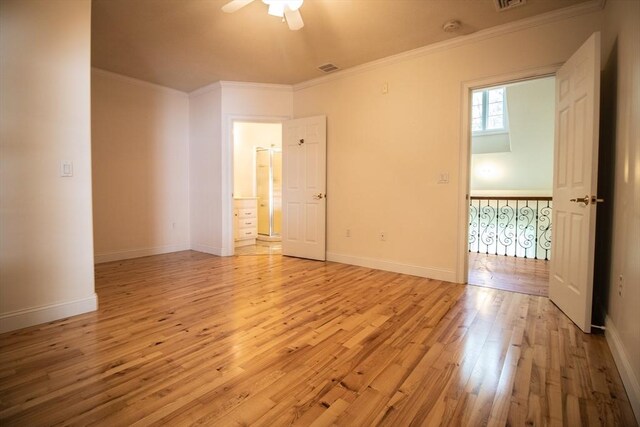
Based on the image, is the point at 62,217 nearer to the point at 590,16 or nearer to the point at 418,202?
the point at 418,202

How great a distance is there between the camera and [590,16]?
9.29 ft

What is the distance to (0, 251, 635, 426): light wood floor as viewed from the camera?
1453 millimetres

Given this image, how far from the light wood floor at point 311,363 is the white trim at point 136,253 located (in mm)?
1826

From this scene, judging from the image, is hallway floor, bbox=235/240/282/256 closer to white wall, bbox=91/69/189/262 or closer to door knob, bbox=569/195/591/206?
white wall, bbox=91/69/189/262

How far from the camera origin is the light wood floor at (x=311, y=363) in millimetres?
1453

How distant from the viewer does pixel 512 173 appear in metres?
7.09

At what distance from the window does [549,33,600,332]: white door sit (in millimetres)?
4404

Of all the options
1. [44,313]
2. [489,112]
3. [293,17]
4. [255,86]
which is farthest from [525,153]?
[44,313]

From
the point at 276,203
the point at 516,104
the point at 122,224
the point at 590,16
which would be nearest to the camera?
the point at 590,16

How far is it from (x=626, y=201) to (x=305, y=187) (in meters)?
3.65

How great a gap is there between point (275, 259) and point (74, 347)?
2.94m

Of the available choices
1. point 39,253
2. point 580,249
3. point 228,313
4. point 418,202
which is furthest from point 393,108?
point 39,253

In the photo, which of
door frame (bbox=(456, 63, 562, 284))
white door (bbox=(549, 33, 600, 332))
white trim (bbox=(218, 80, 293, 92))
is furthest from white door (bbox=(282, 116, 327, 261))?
white door (bbox=(549, 33, 600, 332))

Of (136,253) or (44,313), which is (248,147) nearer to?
(136,253)
